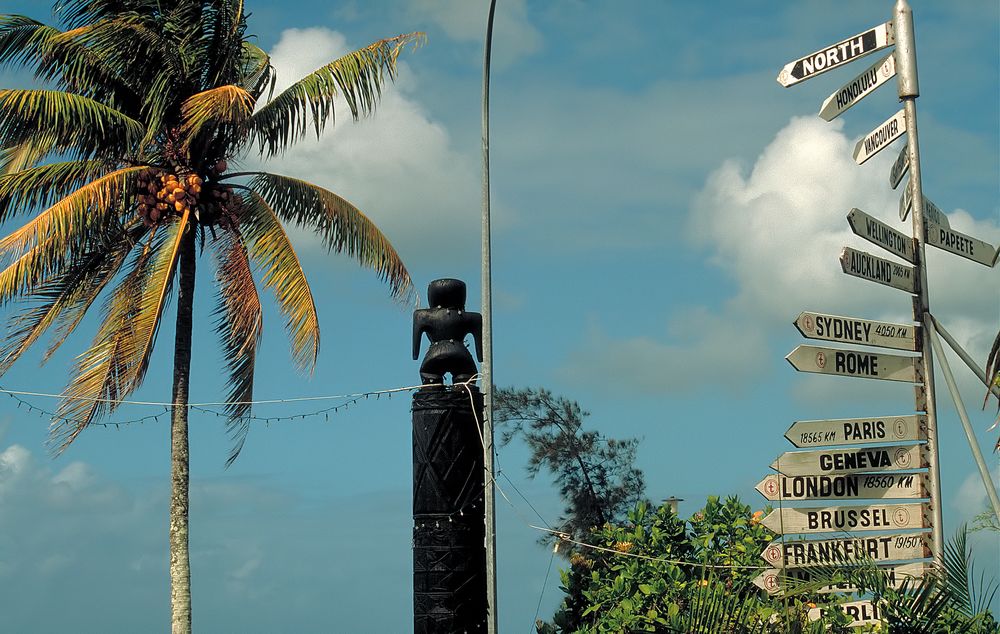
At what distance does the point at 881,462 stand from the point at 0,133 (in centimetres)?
1263

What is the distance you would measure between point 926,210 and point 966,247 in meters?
0.59

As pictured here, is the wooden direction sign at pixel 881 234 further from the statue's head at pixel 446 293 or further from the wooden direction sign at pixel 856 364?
the statue's head at pixel 446 293

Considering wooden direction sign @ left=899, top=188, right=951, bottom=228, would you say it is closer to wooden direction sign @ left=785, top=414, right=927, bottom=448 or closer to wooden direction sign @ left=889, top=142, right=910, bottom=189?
wooden direction sign @ left=889, top=142, right=910, bottom=189

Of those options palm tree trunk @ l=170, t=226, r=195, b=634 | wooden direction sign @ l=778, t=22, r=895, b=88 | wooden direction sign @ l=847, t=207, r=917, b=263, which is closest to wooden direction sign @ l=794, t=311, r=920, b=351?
wooden direction sign @ l=847, t=207, r=917, b=263

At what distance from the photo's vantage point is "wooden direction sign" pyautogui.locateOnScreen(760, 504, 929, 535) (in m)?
9.80

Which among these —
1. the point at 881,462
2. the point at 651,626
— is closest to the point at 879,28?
the point at 881,462

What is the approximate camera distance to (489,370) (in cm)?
1169

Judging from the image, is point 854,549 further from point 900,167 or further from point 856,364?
point 900,167

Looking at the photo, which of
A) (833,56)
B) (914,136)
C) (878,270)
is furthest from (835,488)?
(833,56)

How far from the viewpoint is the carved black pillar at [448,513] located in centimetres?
1236

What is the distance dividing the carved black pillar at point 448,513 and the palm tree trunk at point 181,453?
18.0 ft

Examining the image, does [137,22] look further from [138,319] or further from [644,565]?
[644,565]

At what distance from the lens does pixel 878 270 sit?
9906 millimetres

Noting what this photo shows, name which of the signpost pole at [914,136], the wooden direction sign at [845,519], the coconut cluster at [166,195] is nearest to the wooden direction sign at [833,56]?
the signpost pole at [914,136]
